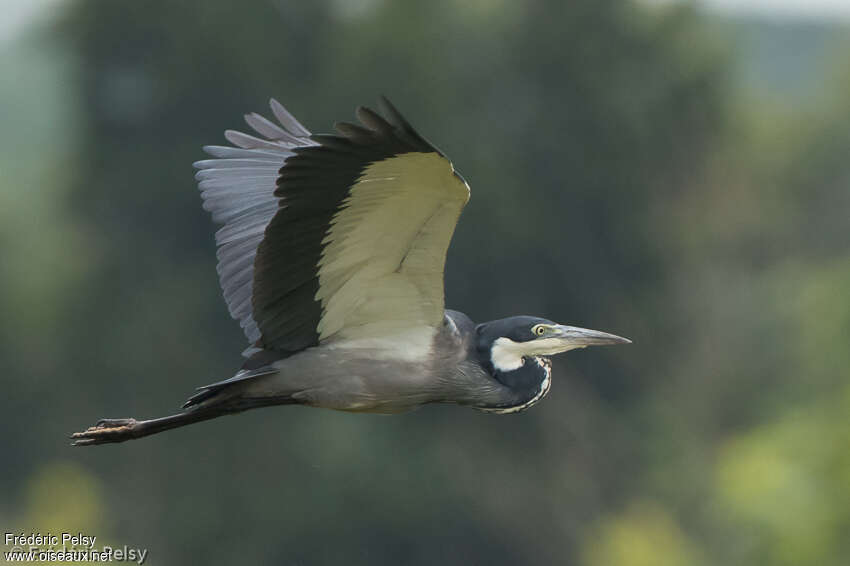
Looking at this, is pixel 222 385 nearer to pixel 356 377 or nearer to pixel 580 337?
pixel 356 377

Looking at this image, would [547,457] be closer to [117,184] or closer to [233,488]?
[233,488]

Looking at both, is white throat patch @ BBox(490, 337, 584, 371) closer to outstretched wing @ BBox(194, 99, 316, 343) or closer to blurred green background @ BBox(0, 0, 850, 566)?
outstretched wing @ BBox(194, 99, 316, 343)

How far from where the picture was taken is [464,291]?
34.3m

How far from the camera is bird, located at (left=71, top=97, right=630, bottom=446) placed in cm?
716

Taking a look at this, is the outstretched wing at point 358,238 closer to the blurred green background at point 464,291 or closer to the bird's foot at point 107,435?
the bird's foot at point 107,435

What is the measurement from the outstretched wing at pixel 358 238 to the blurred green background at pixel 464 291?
2153 cm

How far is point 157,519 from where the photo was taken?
34.6m

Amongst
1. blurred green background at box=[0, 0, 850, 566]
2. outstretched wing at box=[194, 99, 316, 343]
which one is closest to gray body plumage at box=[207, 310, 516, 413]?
outstretched wing at box=[194, 99, 316, 343]

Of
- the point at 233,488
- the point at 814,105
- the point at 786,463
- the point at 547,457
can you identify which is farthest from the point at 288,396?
the point at 814,105

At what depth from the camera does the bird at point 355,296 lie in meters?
7.16

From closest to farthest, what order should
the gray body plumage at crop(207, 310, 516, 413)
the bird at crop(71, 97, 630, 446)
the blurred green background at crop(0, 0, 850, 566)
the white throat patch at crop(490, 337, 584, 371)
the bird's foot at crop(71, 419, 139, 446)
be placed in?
the bird at crop(71, 97, 630, 446)
the gray body plumage at crop(207, 310, 516, 413)
the bird's foot at crop(71, 419, 139, 446)
the white throat patch at crop(490, 337, 584, 371)
the blurred green background at crop(0, 0, 850, 566)

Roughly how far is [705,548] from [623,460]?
4957 mm

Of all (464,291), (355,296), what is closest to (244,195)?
(355,296)

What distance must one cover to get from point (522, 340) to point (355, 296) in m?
0.92
